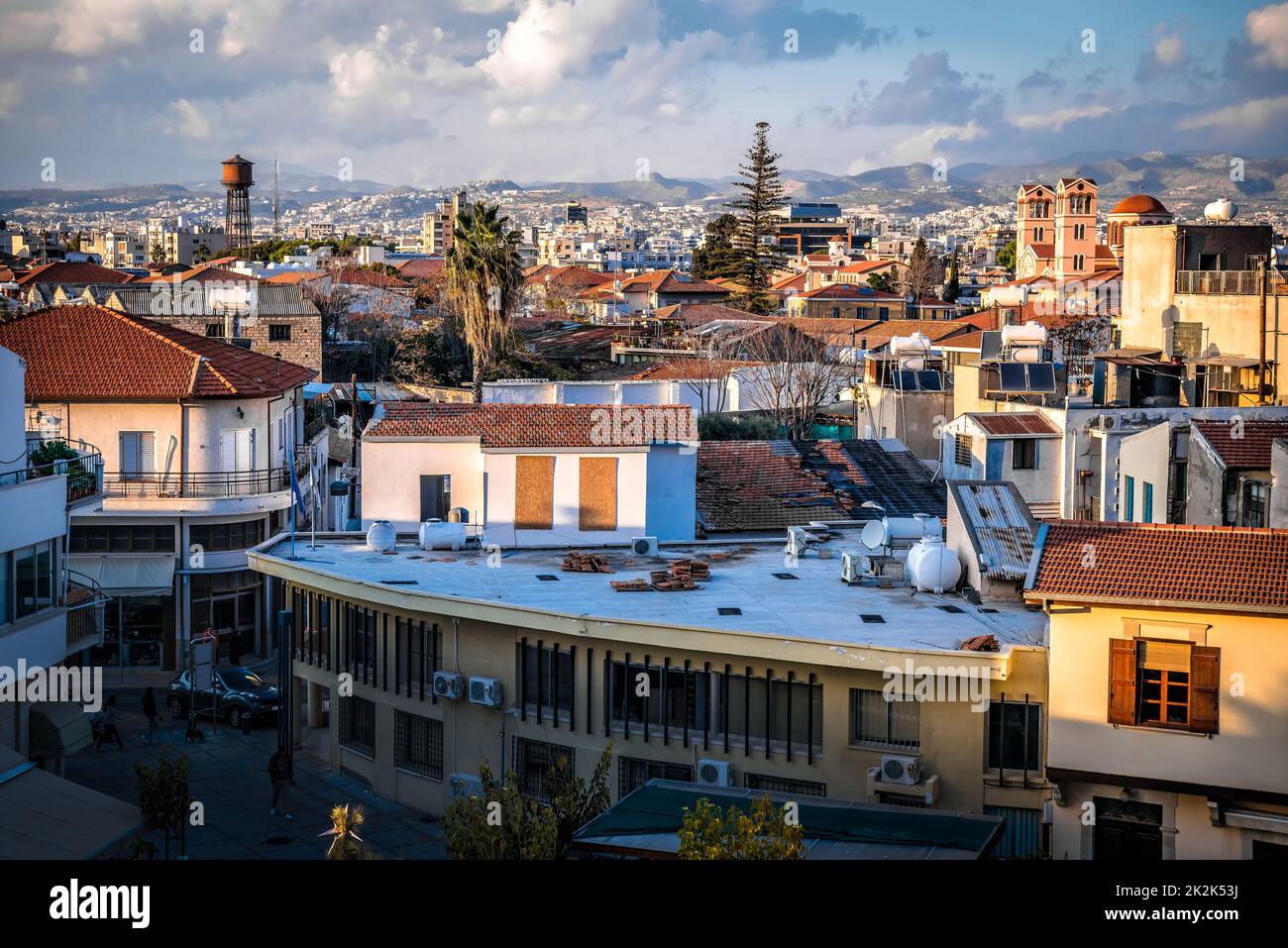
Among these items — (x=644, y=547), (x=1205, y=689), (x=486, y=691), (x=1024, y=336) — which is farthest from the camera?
(x=1024, y=336)

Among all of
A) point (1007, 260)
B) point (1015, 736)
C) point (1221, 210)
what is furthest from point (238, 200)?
point (1015, 736)

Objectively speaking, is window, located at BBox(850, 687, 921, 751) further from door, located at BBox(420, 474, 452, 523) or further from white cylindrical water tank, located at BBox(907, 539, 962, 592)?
door, located at BBox(420, 474, 452, 523)

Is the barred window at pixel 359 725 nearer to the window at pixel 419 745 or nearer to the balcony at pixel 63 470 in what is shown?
the window at pixel 419 745

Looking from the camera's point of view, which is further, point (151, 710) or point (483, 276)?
point (483, 276)

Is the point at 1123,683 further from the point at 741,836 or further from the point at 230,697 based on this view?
the point at 230,697

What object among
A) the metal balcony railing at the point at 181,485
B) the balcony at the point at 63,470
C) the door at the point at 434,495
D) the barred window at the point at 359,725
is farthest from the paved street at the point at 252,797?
the metal balcony railing at the point at 181,485
